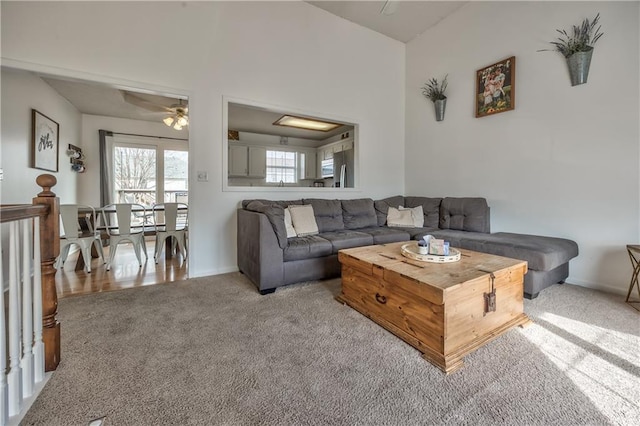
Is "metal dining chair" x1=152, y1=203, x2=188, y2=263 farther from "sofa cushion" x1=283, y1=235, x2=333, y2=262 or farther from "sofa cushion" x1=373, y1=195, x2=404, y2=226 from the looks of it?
"sofa cushion" x1=373, y1=195, x2=404, y2=226

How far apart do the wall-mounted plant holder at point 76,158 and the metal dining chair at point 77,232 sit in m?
2.11

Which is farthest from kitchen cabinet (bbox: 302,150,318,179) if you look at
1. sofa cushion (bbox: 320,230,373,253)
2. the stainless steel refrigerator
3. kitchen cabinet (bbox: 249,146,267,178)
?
sofa cushion (bbox: 320,230,373,253)

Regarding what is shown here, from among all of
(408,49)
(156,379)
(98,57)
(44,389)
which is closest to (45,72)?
(98,57)

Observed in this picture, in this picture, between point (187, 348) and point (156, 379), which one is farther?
point (187, 348)

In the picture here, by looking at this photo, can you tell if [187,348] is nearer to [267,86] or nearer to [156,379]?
[156,379]

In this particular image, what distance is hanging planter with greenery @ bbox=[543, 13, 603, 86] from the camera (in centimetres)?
267

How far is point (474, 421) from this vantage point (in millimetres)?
1131

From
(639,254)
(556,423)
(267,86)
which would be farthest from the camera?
(267,86)

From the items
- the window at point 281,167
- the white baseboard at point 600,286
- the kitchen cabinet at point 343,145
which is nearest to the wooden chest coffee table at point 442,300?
the white baseboard at point 600,286

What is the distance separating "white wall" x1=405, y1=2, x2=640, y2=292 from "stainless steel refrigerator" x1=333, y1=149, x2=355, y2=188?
1.70 m

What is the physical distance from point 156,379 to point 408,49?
5538 mm

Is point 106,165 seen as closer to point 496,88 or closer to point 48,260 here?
point 48,260

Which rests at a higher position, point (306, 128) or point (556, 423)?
point (306, 128)

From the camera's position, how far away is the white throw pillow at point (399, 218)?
12.9 ft
